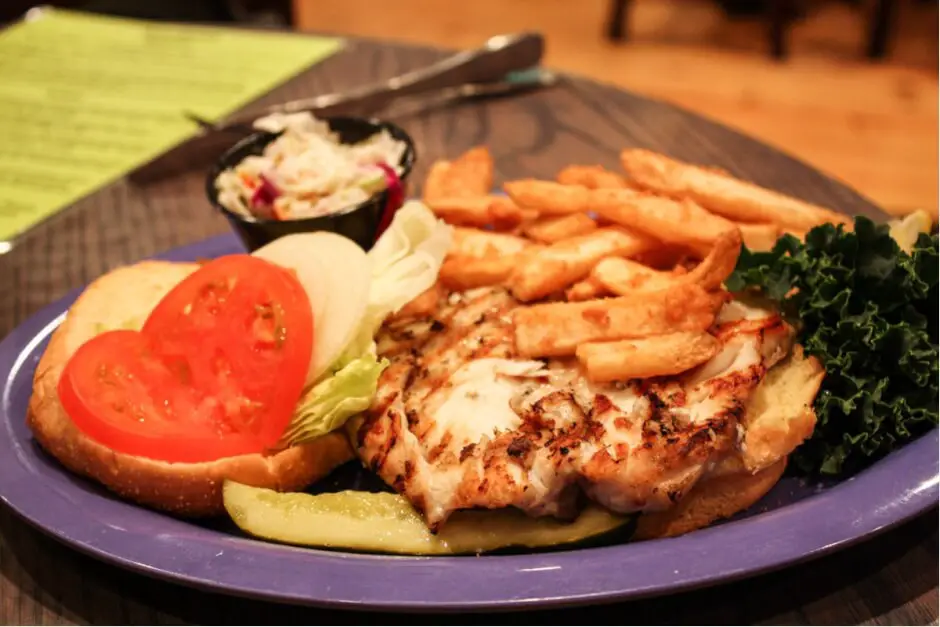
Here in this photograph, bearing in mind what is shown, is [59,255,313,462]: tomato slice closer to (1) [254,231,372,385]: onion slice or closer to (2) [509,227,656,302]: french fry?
(1) [254,231,372,385]: onion slice

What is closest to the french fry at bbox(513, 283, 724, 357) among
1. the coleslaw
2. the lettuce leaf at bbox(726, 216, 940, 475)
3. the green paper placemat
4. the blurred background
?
the lettuce leaf at bbox(726, 216, 940, 475)

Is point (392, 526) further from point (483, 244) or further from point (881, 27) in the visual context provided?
point (881, 27)

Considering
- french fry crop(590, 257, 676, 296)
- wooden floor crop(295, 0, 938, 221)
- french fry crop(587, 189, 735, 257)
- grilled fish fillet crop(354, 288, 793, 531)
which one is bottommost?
wooden floor crop(295, 0, 938, 221)

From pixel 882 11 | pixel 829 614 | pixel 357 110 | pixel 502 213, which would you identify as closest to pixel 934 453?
pixel 829 614

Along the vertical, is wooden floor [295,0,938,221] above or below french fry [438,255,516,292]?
below

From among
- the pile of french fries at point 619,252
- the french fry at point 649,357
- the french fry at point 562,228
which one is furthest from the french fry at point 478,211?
the french fry at point 649,357

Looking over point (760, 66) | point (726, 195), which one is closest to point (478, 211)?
point (726, 195)
